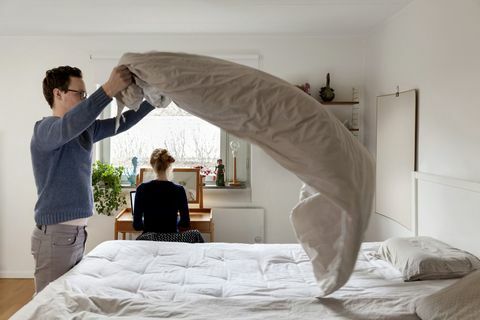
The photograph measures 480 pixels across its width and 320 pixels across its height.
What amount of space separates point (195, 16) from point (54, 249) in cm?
249

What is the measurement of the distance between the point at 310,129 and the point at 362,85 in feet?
10.9

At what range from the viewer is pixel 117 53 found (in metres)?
4.50

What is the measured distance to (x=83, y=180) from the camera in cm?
185

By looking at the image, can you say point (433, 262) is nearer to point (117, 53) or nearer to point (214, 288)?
point (214, 288)

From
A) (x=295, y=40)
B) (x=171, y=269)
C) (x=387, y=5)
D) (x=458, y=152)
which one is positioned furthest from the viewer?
(x=295, y=40)

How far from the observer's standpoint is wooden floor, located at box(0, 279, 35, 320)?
367 cm

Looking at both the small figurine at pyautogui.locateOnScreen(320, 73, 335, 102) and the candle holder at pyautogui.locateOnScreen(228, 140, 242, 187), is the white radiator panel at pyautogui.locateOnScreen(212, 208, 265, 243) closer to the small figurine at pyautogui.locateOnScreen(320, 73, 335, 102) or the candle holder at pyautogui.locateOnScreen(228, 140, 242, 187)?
the candle holder at pyautogui.locateOnScreen(228, 140, 242, 187)

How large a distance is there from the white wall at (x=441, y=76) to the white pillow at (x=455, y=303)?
763 mm

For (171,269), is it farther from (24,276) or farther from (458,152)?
(24,276)

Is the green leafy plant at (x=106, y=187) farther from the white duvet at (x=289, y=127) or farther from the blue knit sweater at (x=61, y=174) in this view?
the white duvet at (x=289, y=127)

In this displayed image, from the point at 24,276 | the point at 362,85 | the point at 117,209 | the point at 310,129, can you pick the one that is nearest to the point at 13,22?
the point at 117,209

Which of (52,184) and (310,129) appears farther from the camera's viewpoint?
(52,184)

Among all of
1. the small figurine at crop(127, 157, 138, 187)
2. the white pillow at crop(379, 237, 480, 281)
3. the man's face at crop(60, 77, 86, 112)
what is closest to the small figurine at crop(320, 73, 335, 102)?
the small figurine at crop(127, 157, 138, 187)

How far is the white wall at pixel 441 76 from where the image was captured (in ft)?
8.16
